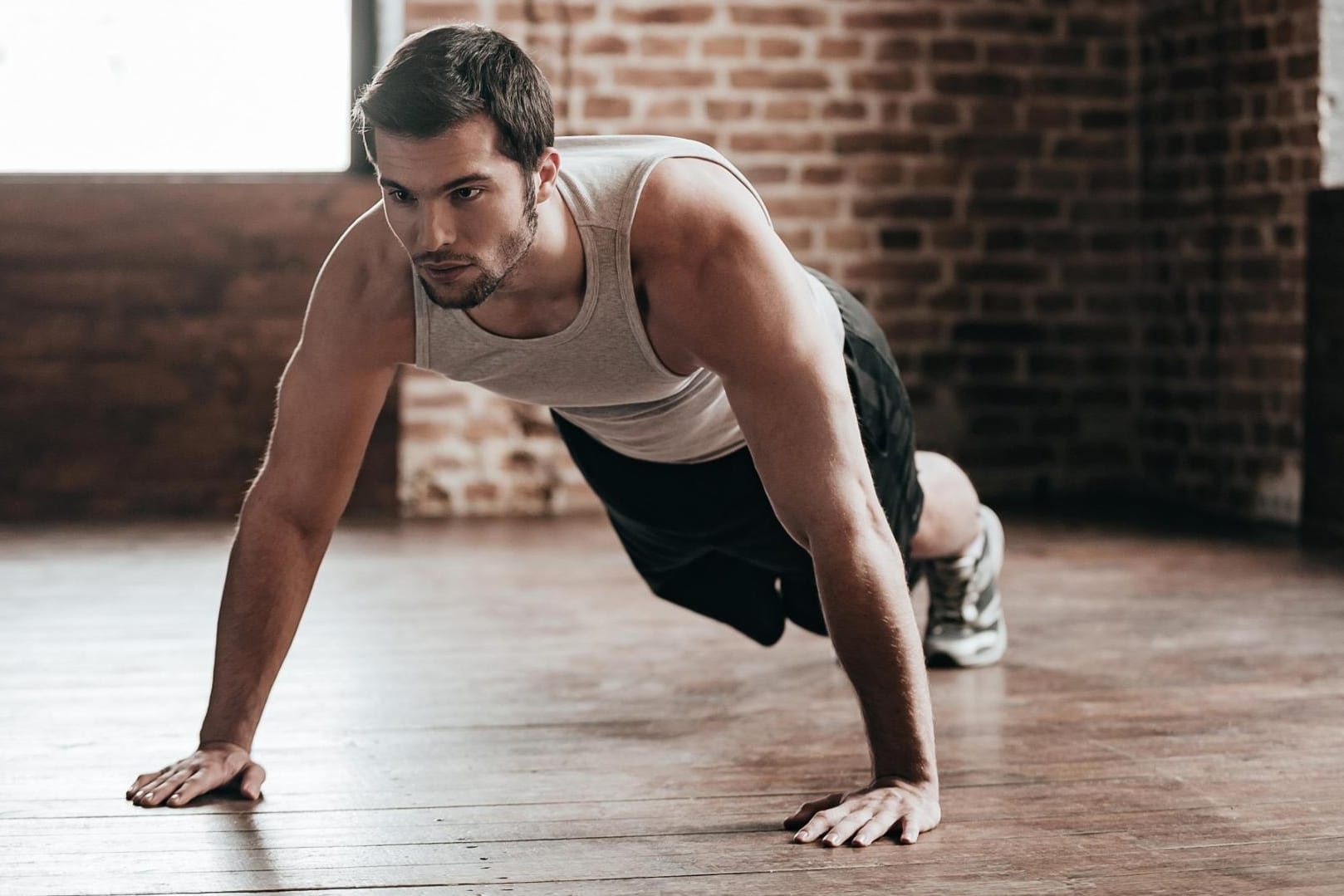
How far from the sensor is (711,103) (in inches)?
173

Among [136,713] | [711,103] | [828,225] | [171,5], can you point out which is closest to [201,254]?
[171,5]

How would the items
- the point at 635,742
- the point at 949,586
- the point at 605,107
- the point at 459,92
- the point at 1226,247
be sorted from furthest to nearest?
the point at 605,107 < the point at 1226,247 < the point at 949,586 < the point at 635,742 < the point at 459,92

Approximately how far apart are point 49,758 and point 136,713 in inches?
9.3

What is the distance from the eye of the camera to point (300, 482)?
5.77ft

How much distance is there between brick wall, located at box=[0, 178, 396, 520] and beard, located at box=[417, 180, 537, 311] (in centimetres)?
279

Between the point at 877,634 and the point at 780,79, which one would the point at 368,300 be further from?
the point at 780,79

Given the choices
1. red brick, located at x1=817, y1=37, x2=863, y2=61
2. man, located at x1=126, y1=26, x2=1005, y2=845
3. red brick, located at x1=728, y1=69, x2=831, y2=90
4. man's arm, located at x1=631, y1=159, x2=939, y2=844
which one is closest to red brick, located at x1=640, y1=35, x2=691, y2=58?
red brick, located at x1=728, y1=69, x2=831, y2=90

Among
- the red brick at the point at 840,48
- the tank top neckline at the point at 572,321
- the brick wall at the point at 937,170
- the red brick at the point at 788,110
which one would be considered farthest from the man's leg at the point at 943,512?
the red brick at the point at 840,48

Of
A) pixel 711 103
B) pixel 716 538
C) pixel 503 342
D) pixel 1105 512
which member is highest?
pixel 711 103

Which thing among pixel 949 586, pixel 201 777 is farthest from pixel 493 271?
pixel 949 586

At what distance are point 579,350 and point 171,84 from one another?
10.2ft

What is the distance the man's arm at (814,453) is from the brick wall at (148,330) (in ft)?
9.36

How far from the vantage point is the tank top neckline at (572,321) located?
1.66 metres

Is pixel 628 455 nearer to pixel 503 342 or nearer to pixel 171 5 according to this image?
pixel 503 342
